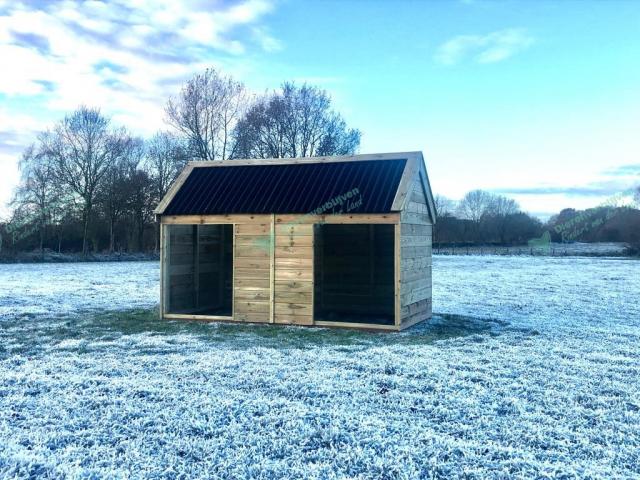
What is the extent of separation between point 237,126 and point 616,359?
3104cm

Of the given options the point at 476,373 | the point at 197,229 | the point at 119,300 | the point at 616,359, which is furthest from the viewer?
the point at 119,300

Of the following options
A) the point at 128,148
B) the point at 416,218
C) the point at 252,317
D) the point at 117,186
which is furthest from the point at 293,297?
the point at 128,148

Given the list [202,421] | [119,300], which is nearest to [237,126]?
[119,300]

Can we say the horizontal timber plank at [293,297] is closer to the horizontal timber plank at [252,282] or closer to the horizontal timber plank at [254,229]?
the horizontal timber plank at [252,282]

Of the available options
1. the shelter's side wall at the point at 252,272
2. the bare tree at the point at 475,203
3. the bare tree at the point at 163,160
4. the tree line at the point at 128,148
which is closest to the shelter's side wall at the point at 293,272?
the shelter's side wall at the point at 252,272

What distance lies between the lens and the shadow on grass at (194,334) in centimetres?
788

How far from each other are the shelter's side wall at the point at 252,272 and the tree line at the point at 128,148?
24774 millimetres

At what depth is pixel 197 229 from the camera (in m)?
11.8

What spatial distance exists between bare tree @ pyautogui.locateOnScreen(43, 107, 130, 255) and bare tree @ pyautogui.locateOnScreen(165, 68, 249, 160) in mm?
5898

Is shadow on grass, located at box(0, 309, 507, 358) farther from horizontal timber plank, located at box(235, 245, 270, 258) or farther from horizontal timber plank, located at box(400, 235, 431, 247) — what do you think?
horizontal timber plank, located at box(400, 235, 431, 247)

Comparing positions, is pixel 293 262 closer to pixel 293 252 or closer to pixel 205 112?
pixel 293 252

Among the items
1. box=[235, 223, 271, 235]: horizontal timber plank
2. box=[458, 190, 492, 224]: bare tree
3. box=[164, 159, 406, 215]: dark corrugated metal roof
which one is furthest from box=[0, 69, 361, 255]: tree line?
box=[458, 190, 492, 224]: bare tree

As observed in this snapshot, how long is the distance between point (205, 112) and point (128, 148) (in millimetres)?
8678

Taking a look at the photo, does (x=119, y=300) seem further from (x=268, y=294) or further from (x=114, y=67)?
(x=114, y=67)
